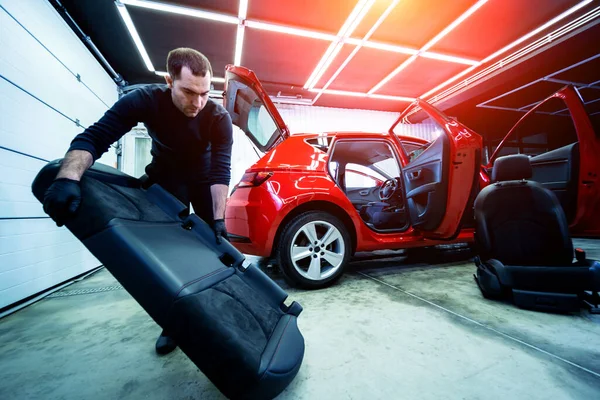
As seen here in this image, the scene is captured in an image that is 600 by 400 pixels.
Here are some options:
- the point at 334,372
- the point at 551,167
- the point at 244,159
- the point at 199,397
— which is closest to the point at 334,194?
the point at 334,372

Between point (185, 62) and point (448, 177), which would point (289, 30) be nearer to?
point (185, 62)

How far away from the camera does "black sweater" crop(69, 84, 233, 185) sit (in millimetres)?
1320

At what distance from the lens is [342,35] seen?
13.8ft

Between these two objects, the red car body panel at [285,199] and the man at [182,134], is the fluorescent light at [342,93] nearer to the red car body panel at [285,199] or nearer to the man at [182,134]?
the red car body panel at [285,199]

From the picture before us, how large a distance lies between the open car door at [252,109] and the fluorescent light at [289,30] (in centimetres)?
224

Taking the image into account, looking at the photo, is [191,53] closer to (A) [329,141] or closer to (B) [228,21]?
(A) [329,141]

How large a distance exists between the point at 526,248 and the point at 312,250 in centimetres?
165

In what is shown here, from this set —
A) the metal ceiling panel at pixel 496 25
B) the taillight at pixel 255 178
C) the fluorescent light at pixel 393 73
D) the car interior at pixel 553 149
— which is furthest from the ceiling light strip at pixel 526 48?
the taillight at pixel 255 178

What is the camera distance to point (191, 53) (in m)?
1.38

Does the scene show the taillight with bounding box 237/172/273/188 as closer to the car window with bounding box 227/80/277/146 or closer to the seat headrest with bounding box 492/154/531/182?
the car window with bounding box 227/80/277/146

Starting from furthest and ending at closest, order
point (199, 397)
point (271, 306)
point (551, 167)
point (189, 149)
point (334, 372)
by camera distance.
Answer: point (551, 167) < point (189, 149) < point (271, 306) < point (334, 372) < point (199, 397)

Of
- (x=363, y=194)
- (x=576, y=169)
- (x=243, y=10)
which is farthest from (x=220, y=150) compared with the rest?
(x=576, y=169)

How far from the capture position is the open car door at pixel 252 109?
2.21 metres

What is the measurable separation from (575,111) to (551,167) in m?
0.73
